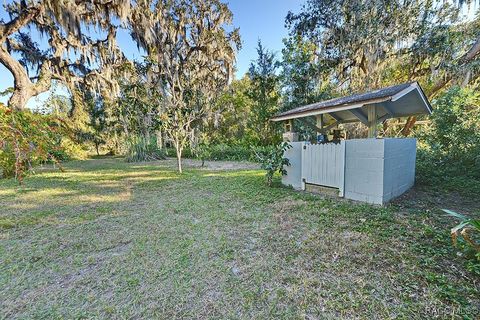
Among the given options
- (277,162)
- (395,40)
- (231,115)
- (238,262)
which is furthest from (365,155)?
(231,115)

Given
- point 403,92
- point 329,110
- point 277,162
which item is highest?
point 403,92

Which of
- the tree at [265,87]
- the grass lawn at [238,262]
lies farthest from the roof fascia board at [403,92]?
the tree at [265,87]

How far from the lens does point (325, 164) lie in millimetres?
4664

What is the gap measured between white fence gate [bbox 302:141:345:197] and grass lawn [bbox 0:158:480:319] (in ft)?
1.64

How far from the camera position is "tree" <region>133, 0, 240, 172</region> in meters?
11.3

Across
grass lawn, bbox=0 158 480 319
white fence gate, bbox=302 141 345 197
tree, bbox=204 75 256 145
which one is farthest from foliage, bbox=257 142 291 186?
tree, bbox=204 75 256 145

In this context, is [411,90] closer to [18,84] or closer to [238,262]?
[238,262]

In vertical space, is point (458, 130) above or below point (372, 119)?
below

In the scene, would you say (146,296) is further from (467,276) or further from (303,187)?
(303,187)

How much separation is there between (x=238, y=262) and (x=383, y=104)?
435 cm

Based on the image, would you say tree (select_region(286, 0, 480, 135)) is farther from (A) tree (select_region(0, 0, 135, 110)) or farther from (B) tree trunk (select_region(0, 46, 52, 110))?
(B) tree trunk (select_region(0, 46, 52, 110))

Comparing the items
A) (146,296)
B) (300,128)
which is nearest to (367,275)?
(146,296)

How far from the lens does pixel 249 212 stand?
388 centimetres

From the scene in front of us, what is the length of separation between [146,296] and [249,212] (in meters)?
2.29
